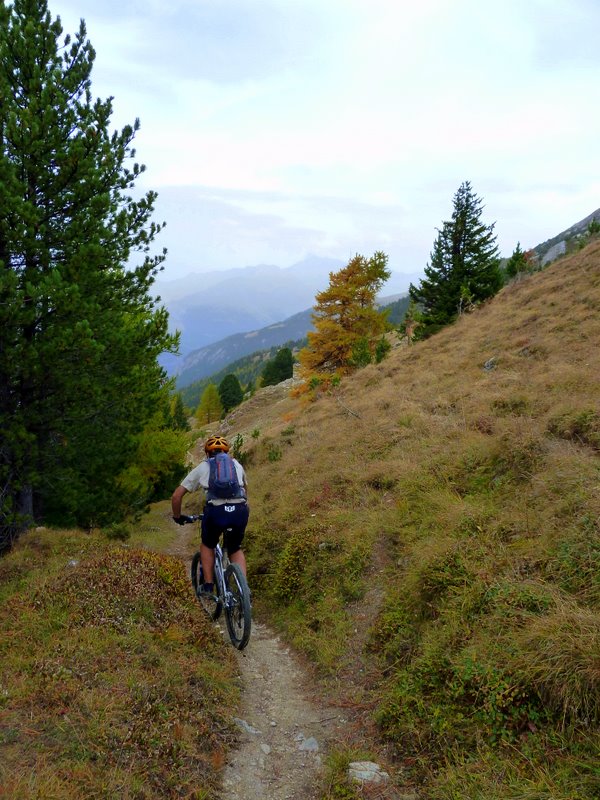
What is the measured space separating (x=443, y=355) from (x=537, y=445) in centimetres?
1269

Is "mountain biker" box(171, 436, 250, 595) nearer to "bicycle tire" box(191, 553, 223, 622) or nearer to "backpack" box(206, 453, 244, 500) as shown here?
"backpack" box(206, 453, 244, 500)

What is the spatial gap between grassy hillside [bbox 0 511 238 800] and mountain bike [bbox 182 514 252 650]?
0.33 meters

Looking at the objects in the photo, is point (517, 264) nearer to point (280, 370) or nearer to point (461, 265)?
point (461, 265)

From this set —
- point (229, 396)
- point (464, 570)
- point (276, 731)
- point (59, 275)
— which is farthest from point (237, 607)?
point (229, 396)

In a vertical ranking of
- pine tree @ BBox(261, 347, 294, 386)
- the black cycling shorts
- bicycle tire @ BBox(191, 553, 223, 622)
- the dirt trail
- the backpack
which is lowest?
the dirt trail

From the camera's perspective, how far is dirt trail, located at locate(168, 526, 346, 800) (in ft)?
13.0

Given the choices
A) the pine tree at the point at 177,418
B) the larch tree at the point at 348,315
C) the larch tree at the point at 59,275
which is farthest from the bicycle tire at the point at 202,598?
the larch tree at the point at 348,315

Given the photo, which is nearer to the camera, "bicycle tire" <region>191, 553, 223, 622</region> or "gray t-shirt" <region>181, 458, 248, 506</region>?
"gray t-shirt" <region>181, 458, 248, 506</region>

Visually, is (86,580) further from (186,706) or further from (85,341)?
(85,341)

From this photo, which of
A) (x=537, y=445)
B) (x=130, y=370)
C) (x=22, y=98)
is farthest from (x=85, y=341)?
(x=537, y=445)

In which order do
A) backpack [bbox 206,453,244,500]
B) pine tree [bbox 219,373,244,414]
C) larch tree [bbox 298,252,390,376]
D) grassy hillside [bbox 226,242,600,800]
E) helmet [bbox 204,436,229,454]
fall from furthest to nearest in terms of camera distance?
pine tree [bbox 219,373,244,414]
larch tree [bbox 298,252,390,376]
helmet [bbox 204,436,229,454]
backpack [bbox 206,453,244,500]
grassy hillside [bbox 226,242,600,800]

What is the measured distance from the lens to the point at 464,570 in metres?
5.29

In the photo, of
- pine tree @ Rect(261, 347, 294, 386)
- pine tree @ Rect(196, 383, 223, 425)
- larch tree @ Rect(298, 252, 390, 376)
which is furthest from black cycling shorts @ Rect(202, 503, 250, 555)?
pine tree @ Rect(196, 383, 223, 425)

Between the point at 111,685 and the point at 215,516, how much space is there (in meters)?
2.31
